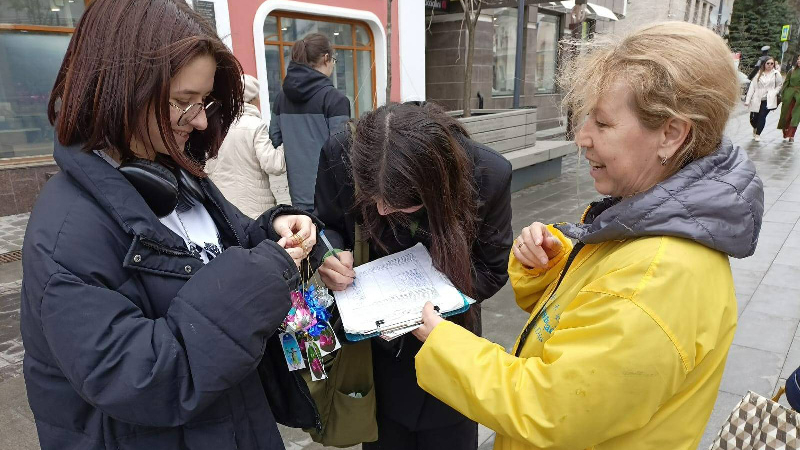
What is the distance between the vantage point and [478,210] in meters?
1.73

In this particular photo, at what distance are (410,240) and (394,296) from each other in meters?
0.25

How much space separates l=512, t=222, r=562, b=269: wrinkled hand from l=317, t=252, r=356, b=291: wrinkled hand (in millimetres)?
506

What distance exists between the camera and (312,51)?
4184 mm

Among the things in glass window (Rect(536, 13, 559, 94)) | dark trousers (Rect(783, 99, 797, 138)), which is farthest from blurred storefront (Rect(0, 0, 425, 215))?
dark trousers (Rect(783, 99, 797, 138))

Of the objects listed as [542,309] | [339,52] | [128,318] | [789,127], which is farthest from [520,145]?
[789,127]

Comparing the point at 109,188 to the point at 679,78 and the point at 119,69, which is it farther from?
the point at 679,78

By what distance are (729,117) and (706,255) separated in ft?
0.95

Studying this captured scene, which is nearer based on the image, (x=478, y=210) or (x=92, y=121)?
(x=92, y=121)

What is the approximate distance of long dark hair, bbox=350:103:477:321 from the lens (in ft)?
4.91

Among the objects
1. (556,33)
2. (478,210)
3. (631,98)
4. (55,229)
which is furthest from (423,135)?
(556,33)

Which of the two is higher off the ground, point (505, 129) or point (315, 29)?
point (315, 29)

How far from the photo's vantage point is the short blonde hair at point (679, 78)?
0.99 m

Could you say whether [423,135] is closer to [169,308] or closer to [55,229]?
[169,308]

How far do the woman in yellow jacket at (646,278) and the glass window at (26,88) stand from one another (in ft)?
22.2
